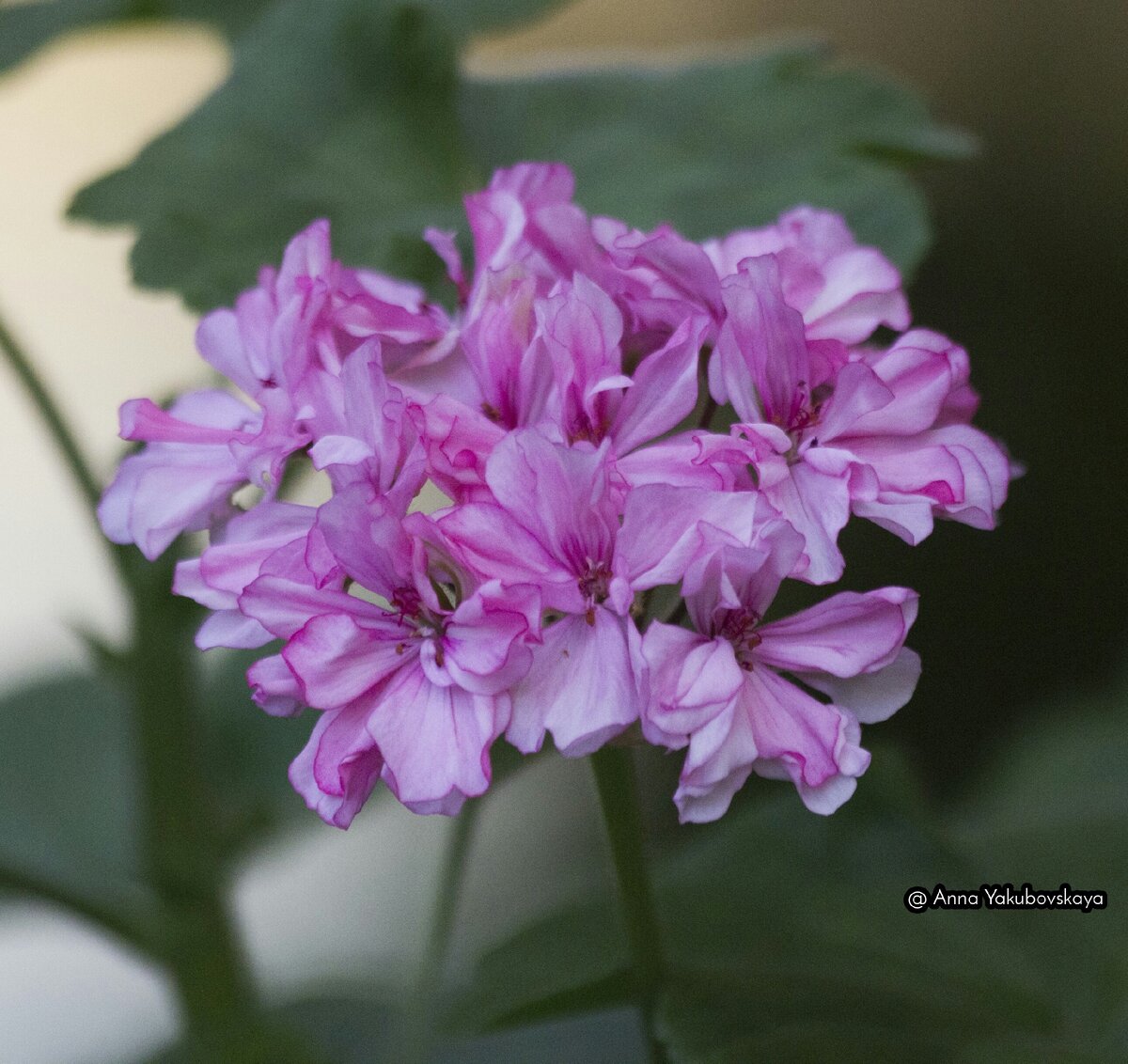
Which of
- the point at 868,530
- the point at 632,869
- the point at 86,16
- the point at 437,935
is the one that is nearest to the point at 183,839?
the point at 437,935

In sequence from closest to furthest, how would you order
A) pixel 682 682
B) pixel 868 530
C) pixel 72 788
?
pixel 682 682, pixel 72 788, pixel 868 530

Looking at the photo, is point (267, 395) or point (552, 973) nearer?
point (267, 395)

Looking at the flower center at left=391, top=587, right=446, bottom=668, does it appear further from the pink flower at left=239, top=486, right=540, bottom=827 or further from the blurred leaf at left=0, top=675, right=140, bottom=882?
the blurred leaf at left=0, top=675, right=140, bottom=882

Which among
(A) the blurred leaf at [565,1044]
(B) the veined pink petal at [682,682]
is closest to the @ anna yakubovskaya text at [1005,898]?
(A) the blurred leaf at [565,1044]

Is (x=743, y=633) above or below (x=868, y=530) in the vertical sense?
above

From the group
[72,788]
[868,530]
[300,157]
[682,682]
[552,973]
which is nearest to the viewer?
[682,682]

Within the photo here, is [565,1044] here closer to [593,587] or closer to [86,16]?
[593,587]

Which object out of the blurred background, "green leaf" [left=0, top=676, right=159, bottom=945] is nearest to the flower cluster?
"green leaf" [left=0, top=676, right=159, bottom=945]

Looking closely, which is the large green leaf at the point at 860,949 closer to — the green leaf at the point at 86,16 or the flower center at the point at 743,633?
the flower center at the point at 743,633

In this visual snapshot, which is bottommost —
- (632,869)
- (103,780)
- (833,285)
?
(103,780)
